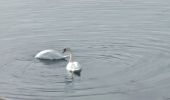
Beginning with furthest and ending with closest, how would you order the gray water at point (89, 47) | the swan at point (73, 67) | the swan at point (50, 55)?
the swan at point (50, 55) → the swan at point (73, 67) → the gray water at point (89, 47)

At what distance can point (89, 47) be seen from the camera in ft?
107

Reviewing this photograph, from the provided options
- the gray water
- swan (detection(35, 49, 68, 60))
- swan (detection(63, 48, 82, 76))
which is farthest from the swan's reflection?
swan (detection(35, 49, 68, 60))

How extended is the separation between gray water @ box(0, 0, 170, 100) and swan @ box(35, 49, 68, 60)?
0.37m

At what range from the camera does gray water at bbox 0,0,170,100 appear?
26.9 meters

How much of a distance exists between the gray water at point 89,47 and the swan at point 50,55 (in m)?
0.37

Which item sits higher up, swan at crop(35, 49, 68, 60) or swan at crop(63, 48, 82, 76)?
swan at crop(35, 49, 68, 60)

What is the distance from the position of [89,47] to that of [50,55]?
2.81 m

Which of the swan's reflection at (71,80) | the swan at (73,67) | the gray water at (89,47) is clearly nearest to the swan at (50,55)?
Result: the gray water at (89,47)

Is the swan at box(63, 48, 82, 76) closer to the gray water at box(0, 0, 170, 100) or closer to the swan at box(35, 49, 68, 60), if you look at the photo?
the gray water at box(0, 0, 170, 100)

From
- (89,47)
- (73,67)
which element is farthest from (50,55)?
(73,67)

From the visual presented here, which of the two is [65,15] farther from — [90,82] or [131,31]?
[90,82]

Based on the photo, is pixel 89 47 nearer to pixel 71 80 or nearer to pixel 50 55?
pixel 50 55

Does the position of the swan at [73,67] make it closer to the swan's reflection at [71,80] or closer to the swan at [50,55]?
the swan's reflection at [71,80]

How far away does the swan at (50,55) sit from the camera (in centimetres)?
3081
